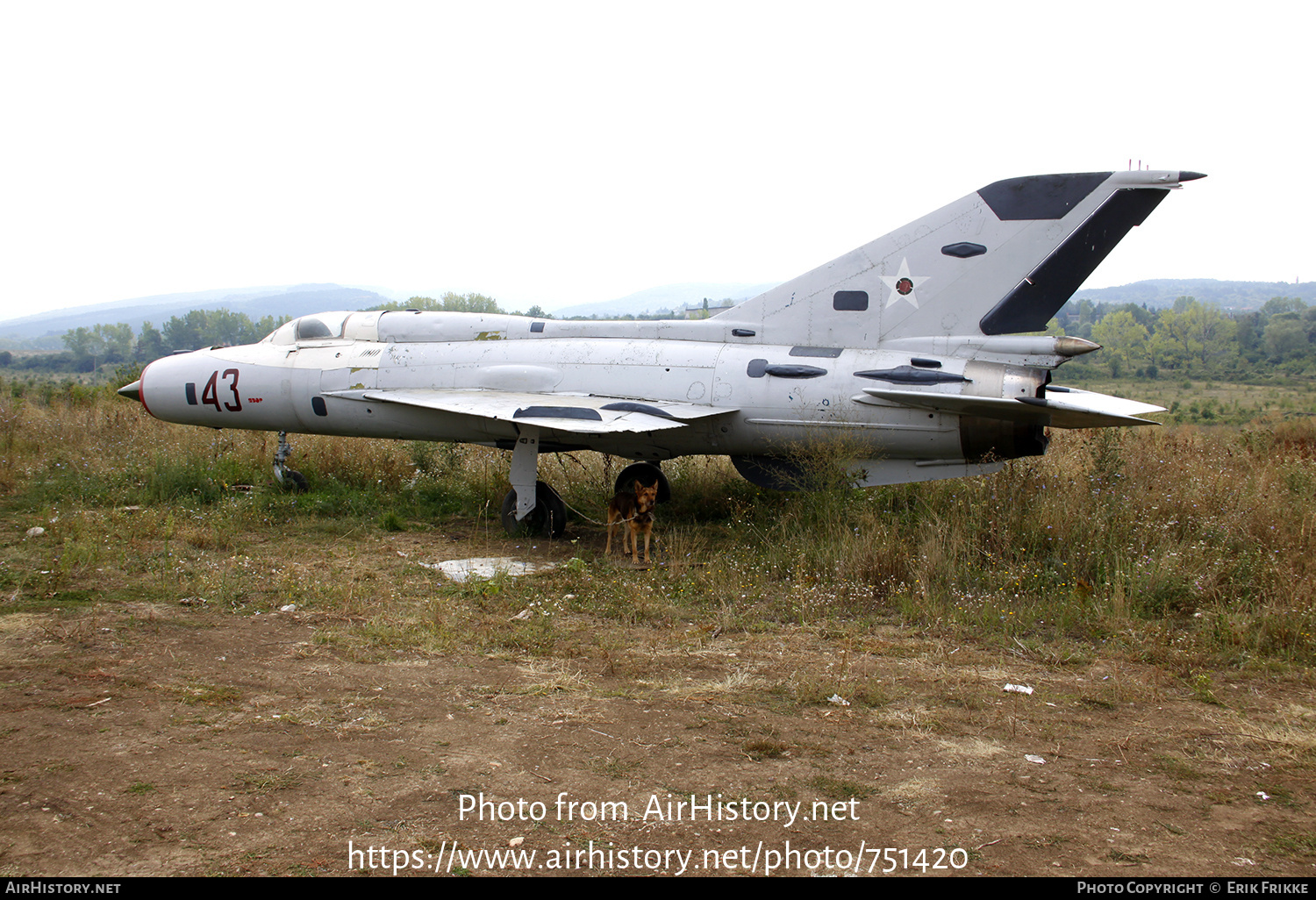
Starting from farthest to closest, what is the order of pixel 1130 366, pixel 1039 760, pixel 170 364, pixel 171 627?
1. pixel 1130 366
2. pixel 170 364
3. pixel 171 627
4. pixel 1039 760

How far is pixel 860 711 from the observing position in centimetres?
516

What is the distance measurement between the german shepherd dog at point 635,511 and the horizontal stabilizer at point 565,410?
0.70 metres

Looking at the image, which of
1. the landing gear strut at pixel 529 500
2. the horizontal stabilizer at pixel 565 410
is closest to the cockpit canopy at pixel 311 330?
the horizontal stabilizer at pixel 565 410

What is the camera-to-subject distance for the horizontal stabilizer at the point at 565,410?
8.79m

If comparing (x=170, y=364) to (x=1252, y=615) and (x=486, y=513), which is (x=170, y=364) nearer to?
(x=486, y=513)

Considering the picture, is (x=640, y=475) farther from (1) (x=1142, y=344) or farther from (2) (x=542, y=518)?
(1) (x=1142, y=344)

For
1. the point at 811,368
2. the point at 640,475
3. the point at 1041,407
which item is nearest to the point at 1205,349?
the point at 1041,407

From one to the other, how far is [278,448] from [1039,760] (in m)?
11.0

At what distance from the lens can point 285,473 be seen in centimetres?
1202

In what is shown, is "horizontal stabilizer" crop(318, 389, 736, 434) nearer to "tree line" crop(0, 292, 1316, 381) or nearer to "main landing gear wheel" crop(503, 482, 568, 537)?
"main landing gear wheel" crop(503, 482, 568, 537)

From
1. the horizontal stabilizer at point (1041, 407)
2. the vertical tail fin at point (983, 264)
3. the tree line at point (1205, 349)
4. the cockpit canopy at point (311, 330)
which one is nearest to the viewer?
the horizontal stabilizer at point (1041, 407)

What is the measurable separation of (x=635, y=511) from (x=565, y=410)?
4.70ft

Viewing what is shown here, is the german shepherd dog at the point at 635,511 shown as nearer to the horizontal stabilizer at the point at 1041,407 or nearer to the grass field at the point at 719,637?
the grass field at the point at 719,637

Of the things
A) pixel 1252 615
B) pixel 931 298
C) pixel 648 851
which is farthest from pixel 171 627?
pixel 1252 615
